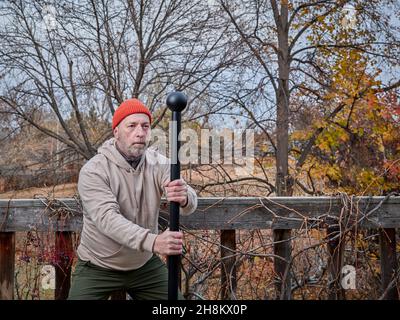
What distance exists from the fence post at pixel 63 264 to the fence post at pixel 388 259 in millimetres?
1932

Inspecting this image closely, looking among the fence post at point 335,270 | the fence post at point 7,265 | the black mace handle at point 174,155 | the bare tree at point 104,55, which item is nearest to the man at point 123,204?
the black mace handle at point 174,155

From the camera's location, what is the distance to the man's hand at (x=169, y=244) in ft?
6.96

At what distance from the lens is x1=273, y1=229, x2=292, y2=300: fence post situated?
2898 millimetres

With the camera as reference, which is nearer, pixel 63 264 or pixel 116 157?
pixel 116 157

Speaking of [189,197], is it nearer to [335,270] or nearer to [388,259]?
[335,270]

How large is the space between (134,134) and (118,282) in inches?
31.9

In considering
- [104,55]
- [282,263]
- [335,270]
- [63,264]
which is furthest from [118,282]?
[104,55]

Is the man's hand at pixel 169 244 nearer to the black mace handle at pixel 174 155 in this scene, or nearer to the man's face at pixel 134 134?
the black mace handle at pixel 174 155

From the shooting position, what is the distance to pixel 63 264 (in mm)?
2889

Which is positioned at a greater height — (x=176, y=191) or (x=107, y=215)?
(x=176, y=191)
